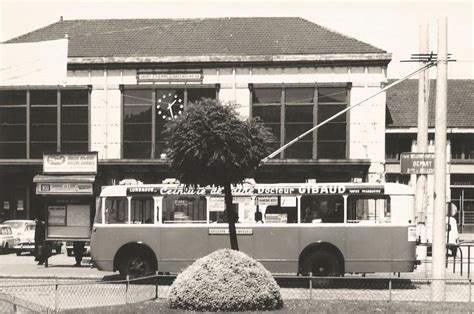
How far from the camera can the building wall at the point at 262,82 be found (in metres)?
40.0

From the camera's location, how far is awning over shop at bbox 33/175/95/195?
101 feet

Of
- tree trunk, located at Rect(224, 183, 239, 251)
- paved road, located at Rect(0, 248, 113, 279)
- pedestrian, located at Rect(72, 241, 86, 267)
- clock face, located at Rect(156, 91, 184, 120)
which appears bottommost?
paved road, located at Rect(0, 248, 113, 279)

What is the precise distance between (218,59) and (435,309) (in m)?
27.8

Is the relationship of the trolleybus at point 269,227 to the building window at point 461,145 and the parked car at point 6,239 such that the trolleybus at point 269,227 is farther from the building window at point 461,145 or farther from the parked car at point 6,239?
the building window at point 461,145

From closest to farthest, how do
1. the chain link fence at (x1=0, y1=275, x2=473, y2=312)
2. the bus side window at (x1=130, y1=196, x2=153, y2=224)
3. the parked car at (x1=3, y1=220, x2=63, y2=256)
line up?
the chain link fence at (x1=0, y1=275, x2=473, y2=312) → the bus side window at (x1=130, y1=196, x2=153, y2=224) → the parked car at (x1=3, y1=220, x2=63, y2=256)

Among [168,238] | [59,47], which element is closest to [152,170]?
[168,238]

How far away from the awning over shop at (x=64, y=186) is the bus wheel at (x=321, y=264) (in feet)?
39.2

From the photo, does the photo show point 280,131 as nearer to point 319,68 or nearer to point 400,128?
point 319,68

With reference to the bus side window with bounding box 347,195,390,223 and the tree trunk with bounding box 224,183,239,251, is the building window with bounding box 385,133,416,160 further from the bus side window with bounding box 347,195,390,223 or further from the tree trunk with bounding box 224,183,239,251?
the tree trunk with bounding box 224,183,239,251

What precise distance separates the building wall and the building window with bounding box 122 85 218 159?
1.38 ft

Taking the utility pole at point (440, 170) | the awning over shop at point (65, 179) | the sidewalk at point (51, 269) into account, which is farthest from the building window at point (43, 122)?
the utility pole at point (440, 170)

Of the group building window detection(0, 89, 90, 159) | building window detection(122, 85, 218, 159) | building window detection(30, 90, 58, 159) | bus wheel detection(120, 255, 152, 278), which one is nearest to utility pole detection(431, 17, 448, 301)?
bus wheel detection(120, 255, 152, 278)

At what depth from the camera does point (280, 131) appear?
40.5 meters

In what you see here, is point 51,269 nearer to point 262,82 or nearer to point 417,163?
point 417,163
